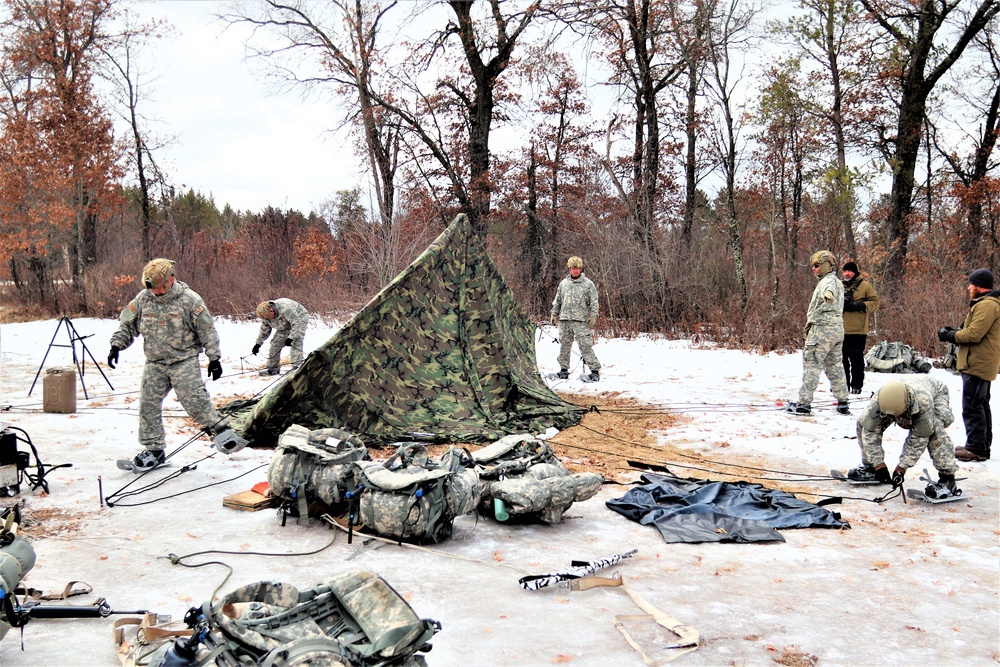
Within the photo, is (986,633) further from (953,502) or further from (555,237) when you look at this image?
(555,237)

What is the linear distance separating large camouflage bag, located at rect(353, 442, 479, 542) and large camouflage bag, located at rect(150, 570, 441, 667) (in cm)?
140

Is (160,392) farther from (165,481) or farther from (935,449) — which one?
(935,449)

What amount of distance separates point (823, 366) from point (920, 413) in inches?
129

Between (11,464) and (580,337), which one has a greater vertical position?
(580,337)

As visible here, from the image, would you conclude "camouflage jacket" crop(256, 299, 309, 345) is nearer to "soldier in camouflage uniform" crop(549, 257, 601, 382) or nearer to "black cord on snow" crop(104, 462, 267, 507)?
"soldier in camouflage uniform" crop(549, 257, 601, 382)

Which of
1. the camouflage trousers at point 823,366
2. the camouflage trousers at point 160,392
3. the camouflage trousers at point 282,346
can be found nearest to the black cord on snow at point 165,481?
the camouflage trousers at point 160,392

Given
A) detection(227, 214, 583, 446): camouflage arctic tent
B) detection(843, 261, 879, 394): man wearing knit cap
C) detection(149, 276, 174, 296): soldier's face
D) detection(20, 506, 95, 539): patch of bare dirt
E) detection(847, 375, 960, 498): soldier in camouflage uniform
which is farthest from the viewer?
detection(843, 261, 879, 394): man wearing knit cap

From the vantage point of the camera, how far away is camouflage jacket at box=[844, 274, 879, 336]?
384 inches

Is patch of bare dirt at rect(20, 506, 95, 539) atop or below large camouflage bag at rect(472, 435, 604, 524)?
below

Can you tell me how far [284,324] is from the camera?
10945 millimetres

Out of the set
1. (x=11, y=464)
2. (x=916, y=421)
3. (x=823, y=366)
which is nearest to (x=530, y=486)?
(x=916, y=421)

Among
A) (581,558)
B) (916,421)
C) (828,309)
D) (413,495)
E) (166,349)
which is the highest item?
(828,309)

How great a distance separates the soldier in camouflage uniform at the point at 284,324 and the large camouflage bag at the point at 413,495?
21.0ft

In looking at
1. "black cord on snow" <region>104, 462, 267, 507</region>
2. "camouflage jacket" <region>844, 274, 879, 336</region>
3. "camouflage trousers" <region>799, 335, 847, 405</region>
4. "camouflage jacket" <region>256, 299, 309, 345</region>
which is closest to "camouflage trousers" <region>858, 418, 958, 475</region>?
"camouflage trousers" <region>799, 335, 847, 405</region>
